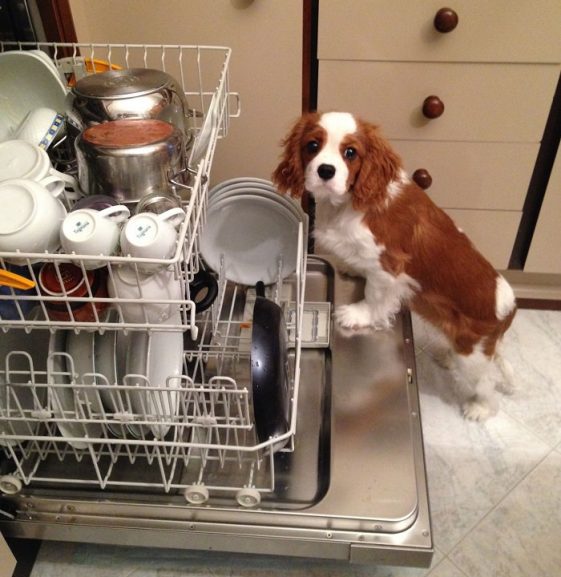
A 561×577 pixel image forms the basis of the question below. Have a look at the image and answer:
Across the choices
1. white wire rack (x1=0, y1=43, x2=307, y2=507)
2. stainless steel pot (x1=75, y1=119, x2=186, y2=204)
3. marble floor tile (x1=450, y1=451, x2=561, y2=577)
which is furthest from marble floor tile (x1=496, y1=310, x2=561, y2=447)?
stainless steel pot (x1=75, y1=119, x2=186, y2=204)

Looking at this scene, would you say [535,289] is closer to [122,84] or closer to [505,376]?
[505,376]

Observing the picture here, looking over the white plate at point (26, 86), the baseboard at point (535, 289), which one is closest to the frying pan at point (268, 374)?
the white plate at point (26, 86)

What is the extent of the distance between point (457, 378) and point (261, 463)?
Result: 1.58 ft

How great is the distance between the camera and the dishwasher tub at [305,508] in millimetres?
848

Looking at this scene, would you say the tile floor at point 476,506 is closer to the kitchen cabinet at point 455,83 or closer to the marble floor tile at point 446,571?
the marble floor tile at point 446,571

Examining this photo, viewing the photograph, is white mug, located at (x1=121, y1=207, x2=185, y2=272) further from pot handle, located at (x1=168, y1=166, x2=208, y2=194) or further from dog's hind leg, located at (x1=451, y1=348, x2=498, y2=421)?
dog's hind leg, located at (x1=451, y1=348, x2=498, y2=421)

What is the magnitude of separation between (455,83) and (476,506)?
812 millimetres

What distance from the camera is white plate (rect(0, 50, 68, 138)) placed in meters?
0.92

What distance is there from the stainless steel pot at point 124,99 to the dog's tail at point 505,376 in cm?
81

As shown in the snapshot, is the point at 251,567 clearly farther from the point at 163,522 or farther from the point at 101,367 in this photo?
the point at 101,367

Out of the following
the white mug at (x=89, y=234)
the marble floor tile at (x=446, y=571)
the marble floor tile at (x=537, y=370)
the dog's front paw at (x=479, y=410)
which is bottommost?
the marble floor tile at (x=537, y=370)

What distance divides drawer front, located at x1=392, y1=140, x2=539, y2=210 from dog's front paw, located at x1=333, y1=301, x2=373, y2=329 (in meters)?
0.36

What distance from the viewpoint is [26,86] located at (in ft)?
3.12

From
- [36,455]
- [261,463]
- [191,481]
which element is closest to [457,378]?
[261,463]
